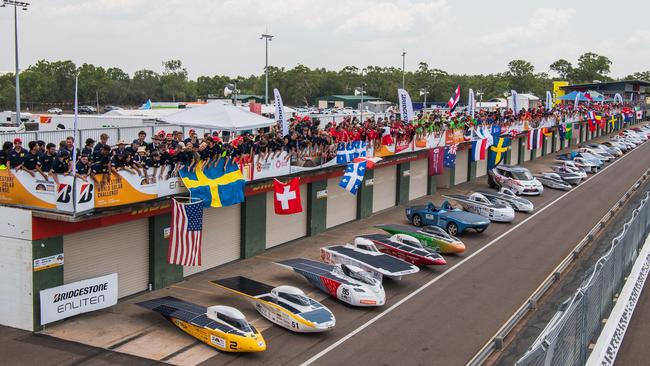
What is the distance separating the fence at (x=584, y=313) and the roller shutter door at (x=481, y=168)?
29344mm

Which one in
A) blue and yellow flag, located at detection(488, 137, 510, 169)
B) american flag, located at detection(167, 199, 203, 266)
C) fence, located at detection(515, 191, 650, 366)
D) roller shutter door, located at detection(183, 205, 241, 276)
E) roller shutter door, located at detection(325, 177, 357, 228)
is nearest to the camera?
fence, located at detection(515, 191, 650, 366)

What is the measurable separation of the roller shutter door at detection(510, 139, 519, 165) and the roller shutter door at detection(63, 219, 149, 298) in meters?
45.3

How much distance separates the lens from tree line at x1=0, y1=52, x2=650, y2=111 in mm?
113750

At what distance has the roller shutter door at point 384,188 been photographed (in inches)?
1529

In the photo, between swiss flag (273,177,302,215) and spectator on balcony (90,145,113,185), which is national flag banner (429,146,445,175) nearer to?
swiss flag (273,177,302,215)

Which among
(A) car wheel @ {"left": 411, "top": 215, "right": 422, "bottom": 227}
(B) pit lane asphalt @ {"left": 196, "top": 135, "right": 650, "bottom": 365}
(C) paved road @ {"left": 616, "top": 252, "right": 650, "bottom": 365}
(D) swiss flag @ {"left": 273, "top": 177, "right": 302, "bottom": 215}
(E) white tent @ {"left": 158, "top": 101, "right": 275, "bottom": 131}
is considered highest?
(E) white tent @ {"left": 158, "top": 101, "right": 275, "bottom": 131}

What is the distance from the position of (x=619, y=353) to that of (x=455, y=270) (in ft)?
34.3

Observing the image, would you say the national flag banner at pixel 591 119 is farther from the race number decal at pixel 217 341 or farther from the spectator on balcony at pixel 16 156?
the spectator on balcony at pixel 16 156

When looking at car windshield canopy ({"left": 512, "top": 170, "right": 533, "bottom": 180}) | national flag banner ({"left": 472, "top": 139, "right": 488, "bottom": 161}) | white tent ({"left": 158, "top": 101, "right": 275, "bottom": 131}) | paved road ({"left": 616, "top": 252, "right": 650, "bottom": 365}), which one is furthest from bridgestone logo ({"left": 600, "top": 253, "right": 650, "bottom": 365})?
national flag banner ({"left": 472, "top": 139, "right": 488, "bottom": 161})

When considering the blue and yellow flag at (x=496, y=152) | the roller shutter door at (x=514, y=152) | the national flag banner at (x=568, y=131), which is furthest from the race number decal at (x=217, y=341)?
the national flag banner at (x=568, y=131)

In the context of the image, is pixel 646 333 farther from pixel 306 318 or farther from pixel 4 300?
pixel 4 300

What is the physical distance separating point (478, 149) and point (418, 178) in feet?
21.5

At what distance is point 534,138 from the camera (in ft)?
202

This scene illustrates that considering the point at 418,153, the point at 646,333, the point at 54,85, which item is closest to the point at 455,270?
the point at 646,333
